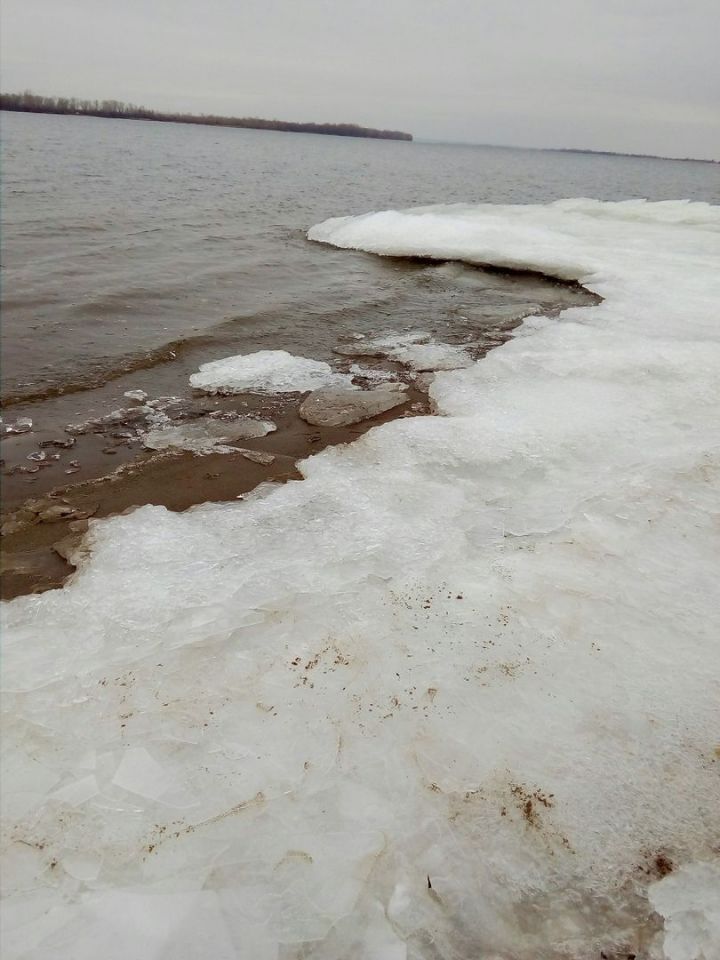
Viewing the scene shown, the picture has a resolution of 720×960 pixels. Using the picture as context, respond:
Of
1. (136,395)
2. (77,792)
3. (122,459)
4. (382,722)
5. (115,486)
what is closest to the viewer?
(77,792)

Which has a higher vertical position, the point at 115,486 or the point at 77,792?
the point at 115,486

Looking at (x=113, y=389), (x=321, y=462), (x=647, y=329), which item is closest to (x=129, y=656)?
(x=321, y=462)

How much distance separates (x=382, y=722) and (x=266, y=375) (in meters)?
4.36

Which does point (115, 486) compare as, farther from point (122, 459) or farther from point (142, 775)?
point (142, 775)

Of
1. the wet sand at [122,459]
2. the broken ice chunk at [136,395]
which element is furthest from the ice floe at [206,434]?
the broken ice chunk at [136,395]

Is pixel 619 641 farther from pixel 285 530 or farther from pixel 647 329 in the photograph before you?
pixel 647 329

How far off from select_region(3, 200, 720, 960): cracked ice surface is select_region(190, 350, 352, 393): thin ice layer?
1835mm

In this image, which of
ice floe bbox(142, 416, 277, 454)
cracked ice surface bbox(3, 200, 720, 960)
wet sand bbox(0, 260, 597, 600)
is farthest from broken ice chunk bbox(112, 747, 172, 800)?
ice floe bbox(142, 416, 277, 454)

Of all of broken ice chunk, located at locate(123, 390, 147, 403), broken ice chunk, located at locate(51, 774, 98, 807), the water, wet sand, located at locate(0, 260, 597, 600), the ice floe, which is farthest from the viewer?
the water

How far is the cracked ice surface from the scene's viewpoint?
175 cm

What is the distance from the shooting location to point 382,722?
2.28m

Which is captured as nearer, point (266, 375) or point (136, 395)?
point (136, 395)

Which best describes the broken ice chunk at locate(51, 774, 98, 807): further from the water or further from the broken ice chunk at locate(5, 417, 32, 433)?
the water

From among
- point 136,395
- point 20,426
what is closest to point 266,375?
point 136,395
